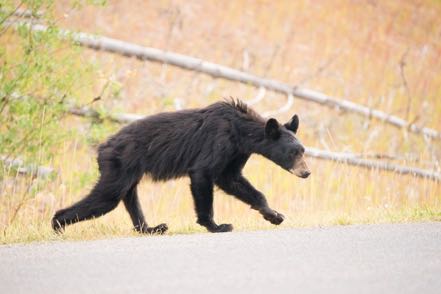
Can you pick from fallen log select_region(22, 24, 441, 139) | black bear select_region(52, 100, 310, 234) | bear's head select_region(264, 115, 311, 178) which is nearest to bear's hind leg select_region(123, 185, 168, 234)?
black bear select_region(52, 100, 310, 234)

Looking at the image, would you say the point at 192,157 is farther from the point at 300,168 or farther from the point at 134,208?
the point at 300,168

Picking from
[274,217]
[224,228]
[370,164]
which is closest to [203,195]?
[224,228]

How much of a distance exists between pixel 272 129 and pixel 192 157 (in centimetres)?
77

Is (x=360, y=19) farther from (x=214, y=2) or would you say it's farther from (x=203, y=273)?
(x=203, y=273)

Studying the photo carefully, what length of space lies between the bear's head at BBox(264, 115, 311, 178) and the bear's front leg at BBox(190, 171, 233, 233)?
0.79m

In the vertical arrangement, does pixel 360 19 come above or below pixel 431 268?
above

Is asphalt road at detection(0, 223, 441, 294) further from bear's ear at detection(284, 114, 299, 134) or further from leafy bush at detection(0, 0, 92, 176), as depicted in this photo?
leafy bush at detection(0, 0, 92, 176)

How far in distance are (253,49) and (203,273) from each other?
12.4 metres

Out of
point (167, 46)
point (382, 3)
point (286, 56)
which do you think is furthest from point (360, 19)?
point (167, 46)

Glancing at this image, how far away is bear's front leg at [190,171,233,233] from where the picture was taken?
706cm

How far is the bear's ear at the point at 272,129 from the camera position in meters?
7.45

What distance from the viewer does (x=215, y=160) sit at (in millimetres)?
7090

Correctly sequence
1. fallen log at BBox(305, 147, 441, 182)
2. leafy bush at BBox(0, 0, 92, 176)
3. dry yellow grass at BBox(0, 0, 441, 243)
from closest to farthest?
leafy bush at BBox(0, 0, 92, 176) → dry yellow grass at BBox(0, 0, 441, 243) → fallen log at BBox(305, 147, 441, 182)

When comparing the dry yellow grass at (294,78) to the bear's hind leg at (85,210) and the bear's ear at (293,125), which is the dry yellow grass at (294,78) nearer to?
the bear's ear at (293,125)
